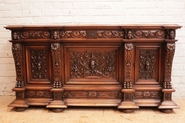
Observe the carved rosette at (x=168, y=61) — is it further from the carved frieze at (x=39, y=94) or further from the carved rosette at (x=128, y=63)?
the carved frieze at (x=39, y=94)

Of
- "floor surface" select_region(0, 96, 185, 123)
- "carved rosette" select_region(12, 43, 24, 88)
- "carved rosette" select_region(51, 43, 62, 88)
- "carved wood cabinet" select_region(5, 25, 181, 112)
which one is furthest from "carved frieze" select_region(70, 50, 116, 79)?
"carved rosette" select_region(12, 43, 24, 88)

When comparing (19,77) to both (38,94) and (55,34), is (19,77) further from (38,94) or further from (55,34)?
A: (55,34)

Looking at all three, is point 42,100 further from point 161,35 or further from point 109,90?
point 161,35

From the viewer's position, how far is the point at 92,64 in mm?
2279

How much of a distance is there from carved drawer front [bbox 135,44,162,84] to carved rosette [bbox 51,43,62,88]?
0.84 meters

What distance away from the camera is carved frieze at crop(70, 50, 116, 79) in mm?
2289

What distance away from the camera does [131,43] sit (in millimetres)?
2193

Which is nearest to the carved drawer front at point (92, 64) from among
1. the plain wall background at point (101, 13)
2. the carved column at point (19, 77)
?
the carved column at point (19, 77)

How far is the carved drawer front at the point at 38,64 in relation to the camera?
2.31 m

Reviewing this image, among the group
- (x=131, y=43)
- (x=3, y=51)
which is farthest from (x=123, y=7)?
(x=3, y=51)

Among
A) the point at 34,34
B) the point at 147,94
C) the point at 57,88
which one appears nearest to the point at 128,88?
the point at 147,94

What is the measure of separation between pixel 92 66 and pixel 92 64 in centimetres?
2

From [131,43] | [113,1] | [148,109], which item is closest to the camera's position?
[131,43]

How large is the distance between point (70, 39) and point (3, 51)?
1.15m
